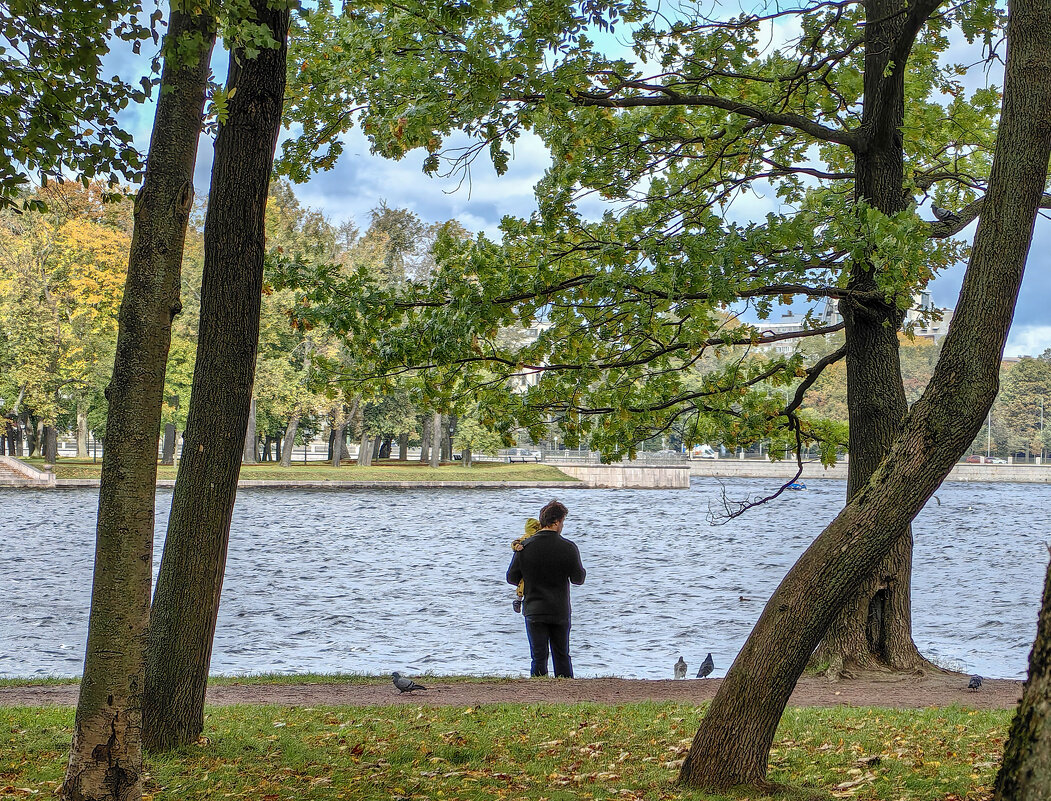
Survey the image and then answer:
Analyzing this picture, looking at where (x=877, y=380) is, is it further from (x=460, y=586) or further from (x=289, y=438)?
(x=289, y=438)

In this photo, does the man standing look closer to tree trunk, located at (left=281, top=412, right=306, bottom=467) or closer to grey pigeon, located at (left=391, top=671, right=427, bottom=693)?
grey pigeon, located at (left=391, top=671, right=427, bottom=693)

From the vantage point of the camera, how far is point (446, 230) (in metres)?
9.82

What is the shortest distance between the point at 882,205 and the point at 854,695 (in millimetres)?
4762

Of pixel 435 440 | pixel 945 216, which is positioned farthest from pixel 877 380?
pixel 435 440

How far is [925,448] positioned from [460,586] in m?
20.1

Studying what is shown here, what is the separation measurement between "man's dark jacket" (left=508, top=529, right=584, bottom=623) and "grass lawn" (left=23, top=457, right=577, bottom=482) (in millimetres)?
39777

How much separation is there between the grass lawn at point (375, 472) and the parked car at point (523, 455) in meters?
7.00

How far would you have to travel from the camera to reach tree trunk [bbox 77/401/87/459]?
54.4 meters

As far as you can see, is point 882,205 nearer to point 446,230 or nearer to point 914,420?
point 446,230

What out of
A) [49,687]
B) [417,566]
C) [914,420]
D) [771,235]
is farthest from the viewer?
[417,566]

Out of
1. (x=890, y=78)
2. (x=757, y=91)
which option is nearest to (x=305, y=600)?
(x=757, y=91)

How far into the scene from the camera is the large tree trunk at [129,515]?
4.62 meters

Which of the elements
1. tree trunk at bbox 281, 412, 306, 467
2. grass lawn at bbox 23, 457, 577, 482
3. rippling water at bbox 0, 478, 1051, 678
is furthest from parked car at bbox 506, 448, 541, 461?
rippling water at bbox 0, 478, 1051, 678

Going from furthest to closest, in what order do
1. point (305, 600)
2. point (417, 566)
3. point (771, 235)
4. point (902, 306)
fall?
point (417, 566)
point (305, 600)
point (902, 306)
point (771, 235)
